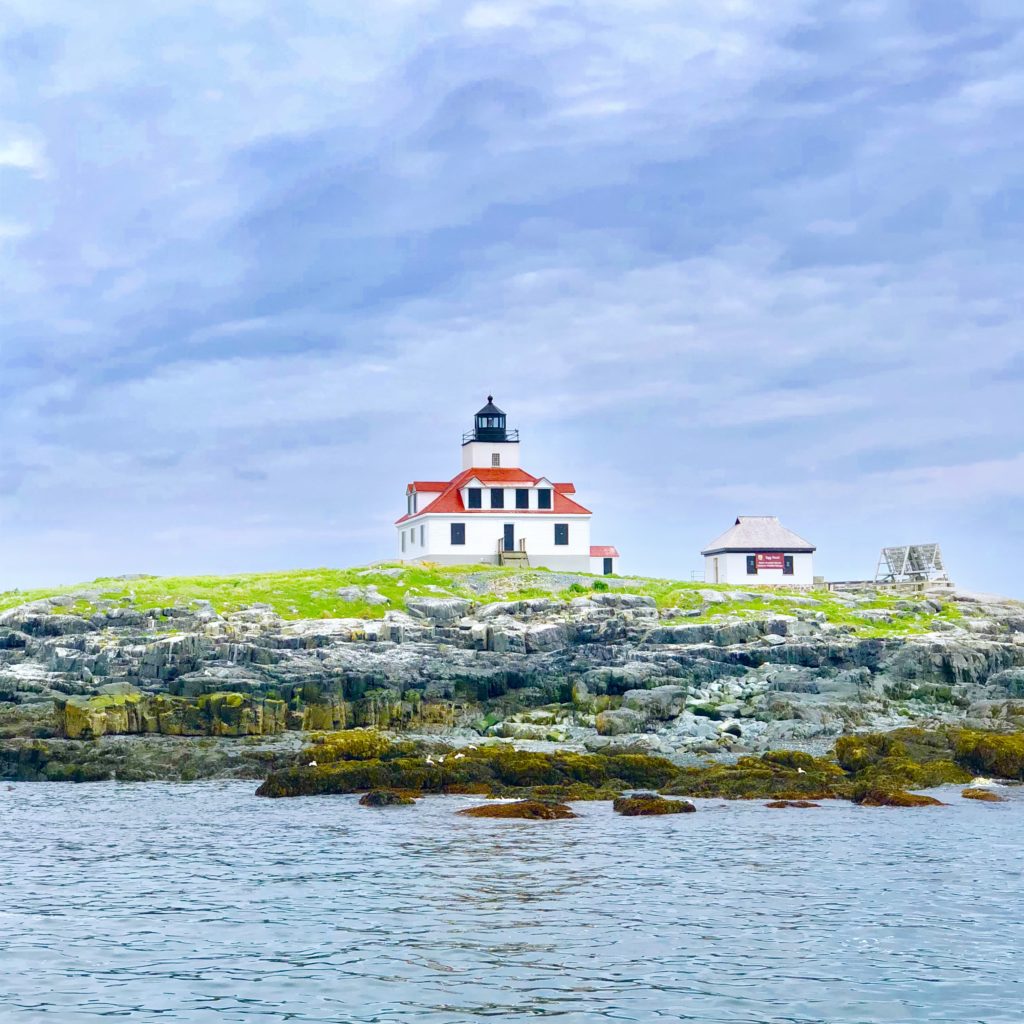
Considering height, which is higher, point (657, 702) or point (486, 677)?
point (486, 677)

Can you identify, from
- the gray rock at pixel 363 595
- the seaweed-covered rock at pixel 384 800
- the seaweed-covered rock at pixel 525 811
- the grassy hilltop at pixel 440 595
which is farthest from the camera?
the gray rock at pixel 363 595

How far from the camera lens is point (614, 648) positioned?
55438 mm

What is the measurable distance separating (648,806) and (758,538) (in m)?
51.1

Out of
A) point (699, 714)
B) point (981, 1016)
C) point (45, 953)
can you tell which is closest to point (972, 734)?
point (699, 714)

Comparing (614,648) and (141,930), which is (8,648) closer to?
(614,648)

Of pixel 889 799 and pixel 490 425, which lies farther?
pixel 490 425

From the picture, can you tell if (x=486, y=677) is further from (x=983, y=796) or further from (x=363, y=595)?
(x=983, y=796)

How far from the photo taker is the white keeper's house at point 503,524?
7744 centimetres

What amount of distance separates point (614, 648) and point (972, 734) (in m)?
18.1

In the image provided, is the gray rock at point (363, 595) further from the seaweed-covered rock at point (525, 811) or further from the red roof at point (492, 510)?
the seaweed-covered rock at point (525, 811)

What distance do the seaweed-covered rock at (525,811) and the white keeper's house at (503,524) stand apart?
45990mm

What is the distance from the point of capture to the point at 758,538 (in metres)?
79.8

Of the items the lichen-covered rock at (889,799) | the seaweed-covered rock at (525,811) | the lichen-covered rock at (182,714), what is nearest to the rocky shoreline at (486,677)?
the lichen-covered rock at (182,714)

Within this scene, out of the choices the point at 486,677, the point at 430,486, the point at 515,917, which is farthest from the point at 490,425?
the point at 515,917
